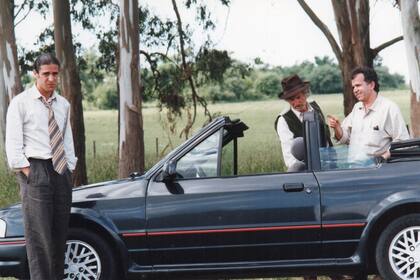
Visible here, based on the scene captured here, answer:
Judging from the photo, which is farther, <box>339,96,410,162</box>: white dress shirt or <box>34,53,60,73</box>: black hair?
<box>339,96,410,162</box>: white dress shirt

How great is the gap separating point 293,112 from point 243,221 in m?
1.10

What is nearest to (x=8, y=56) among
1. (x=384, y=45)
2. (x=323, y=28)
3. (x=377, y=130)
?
(x=323, y=28)

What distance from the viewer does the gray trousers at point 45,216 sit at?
651 cm

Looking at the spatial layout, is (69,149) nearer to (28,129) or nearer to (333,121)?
(28,129)

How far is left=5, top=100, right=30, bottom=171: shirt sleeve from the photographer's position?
21.2ft

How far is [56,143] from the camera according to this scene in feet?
21.6

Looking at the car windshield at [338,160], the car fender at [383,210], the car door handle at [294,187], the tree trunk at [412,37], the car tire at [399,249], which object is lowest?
the car tire at [399,249]

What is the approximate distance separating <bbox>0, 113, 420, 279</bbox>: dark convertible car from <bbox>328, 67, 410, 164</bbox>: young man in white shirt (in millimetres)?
249

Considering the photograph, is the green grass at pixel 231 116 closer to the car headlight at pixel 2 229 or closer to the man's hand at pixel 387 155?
the car headlight at pixel 2 229

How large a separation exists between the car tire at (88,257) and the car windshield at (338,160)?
1776 millimetres

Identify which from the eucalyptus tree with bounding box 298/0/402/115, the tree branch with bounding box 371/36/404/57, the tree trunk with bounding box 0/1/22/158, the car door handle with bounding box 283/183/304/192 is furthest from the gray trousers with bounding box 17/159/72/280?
the tree trunk with bounding box 0/1/22/158

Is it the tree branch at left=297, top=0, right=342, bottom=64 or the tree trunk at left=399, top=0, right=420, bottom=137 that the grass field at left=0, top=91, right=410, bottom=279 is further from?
the tree trunk at left=399, top=0, right=420, bottom=137

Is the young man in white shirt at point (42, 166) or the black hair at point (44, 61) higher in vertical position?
the black hair at point (44, 61)

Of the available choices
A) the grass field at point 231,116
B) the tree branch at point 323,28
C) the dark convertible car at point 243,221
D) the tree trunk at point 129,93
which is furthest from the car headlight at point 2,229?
the grass field at point 231,116
